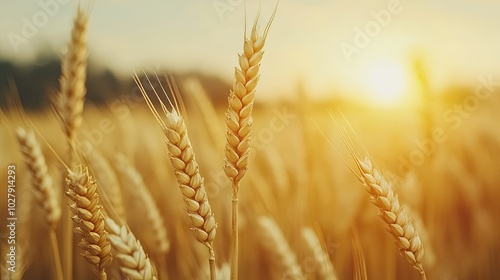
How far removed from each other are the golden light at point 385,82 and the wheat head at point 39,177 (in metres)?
1.08

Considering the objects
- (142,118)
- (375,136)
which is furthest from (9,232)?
(375,136)

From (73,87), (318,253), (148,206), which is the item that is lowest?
(318,253)

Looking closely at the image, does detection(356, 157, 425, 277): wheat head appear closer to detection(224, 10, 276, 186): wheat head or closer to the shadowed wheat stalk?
detection(224, 10, 276, 186): wheat head

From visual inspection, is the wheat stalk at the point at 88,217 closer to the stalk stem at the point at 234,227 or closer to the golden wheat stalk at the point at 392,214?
the stalk stem at the point at 234,227

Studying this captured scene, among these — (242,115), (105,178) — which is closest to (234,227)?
(242,115)

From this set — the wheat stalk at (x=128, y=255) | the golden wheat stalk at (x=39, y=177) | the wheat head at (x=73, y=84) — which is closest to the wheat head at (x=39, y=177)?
the golden wheat stalk at (x=39, y=177)

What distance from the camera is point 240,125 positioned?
3.97 feet

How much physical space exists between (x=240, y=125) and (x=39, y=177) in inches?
24.3

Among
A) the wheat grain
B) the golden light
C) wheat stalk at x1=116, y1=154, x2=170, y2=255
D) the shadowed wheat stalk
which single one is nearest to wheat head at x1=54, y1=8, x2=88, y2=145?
the shadowed wheat stalk

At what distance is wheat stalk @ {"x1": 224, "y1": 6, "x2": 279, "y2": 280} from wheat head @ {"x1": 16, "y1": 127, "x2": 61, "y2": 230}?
57cm

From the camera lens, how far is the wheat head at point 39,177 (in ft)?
4.69

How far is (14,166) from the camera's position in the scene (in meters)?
1.75

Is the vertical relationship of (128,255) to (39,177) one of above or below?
below

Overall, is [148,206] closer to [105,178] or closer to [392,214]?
[105,178]
